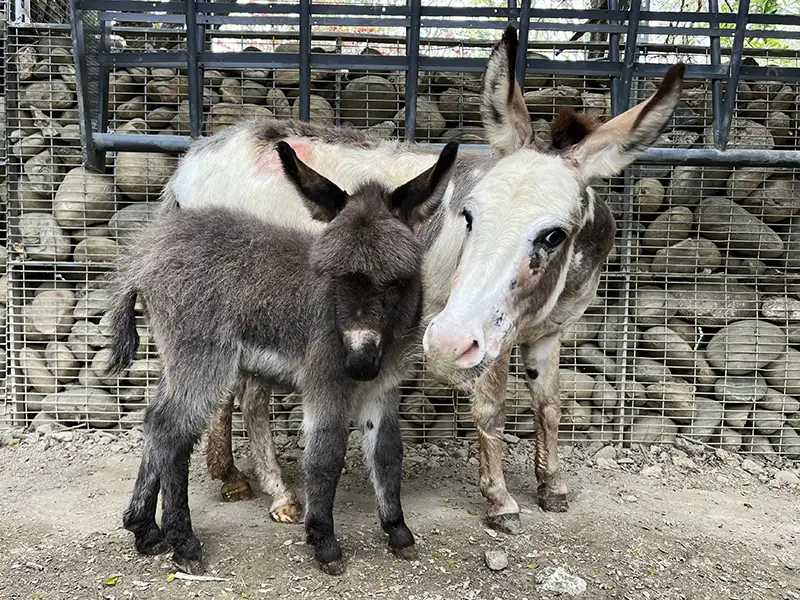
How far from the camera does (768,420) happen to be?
5547 millimetres

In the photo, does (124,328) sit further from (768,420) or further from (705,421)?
(768,420)

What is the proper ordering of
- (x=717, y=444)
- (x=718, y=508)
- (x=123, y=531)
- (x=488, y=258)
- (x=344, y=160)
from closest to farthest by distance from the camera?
(x=488, y=258)
(x=123, y=531)
(x=344, y=160)
(x=718, y=508)
(x=717, y=444)

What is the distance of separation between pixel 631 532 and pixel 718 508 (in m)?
1.00

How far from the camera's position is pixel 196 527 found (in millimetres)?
3768

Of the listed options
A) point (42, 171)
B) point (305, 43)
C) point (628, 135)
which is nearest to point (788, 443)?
point (628, 135)

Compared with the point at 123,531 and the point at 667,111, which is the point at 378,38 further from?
the point at 123,531

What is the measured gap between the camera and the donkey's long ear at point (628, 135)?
2943mm

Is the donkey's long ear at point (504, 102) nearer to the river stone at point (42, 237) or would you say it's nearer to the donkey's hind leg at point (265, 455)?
the donkey's hind leg at point (265, 455)

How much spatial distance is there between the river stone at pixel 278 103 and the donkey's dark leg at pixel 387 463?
3398 millimetres

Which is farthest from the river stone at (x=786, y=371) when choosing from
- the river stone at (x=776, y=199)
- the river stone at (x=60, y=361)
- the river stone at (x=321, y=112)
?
the river stone at (x=60, y=361)

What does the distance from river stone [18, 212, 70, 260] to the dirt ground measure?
1600 millimetres

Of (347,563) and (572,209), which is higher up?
(572,209)

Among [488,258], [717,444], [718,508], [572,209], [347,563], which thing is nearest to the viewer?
[488,258]

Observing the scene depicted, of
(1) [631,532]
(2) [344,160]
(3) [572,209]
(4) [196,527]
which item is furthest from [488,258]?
(4) [196,527]
